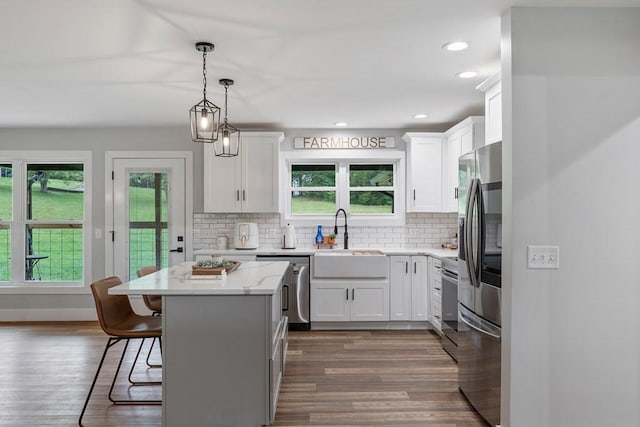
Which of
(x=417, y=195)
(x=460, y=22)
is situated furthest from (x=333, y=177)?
(x=460, y=22)

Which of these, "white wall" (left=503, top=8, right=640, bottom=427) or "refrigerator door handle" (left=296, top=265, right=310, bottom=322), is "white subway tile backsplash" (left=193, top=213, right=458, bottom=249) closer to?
"refrigerator door handle" (left=296, top=265, right=310, bottom=322)

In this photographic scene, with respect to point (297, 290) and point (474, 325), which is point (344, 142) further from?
point (474, 325)

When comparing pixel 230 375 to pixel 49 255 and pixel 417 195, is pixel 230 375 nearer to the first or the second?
pixel 417 195

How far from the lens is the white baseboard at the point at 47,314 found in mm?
5254

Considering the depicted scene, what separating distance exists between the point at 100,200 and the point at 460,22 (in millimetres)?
4613

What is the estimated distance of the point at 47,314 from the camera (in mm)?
5277

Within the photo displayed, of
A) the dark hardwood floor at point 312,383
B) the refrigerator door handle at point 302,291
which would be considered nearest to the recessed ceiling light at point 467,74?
the dark hardwood floor at point 312,383

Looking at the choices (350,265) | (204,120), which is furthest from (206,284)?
(350,265)

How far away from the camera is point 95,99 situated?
4.03 metres

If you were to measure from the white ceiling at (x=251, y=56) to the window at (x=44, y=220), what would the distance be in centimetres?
86

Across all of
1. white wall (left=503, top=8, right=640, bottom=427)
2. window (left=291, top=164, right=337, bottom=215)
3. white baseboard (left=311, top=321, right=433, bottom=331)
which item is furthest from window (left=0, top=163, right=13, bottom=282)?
white wall (left=503, top=8, right=640, bottom=427)

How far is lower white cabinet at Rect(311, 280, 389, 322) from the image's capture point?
477 centimetres

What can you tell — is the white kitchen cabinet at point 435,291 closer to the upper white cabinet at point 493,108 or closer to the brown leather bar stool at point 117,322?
the upper white cabinet at point 493,108

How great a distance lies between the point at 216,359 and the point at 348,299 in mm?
2440
